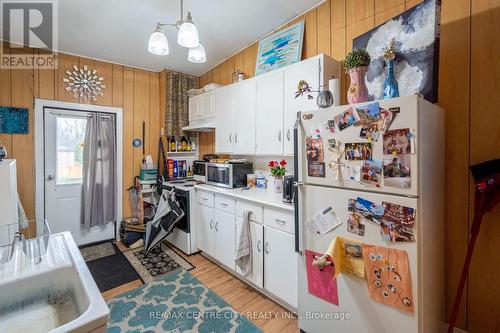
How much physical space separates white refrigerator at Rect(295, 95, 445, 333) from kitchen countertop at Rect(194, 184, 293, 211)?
38 cm

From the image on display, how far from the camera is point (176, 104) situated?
3760 mm

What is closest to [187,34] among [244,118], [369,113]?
[244,118]

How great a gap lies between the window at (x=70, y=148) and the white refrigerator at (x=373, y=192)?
323 cm

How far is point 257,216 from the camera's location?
219 centimetres

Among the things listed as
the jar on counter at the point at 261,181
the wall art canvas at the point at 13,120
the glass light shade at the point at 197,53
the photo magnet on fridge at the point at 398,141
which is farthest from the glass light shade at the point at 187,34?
the wall art canvas at the point at 13,120

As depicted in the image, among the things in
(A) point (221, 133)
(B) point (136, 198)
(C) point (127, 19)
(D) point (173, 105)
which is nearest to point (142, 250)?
(B) point (136, 198)

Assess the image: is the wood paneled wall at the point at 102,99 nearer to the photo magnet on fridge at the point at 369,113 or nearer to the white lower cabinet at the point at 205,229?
the white lower cabinet at the point at 205,229

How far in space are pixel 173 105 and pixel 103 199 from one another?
1756 mm

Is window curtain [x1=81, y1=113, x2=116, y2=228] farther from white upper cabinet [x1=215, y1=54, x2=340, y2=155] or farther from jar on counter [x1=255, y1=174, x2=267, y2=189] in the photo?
jar on counter [x1=255, y1=174, x2=267, y2=189]

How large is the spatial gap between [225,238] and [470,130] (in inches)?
89.2

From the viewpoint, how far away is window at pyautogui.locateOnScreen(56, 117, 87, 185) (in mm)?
3174

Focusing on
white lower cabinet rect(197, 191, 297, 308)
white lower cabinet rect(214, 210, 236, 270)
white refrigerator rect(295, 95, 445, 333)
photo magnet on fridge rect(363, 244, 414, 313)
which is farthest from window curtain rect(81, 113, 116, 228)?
photo magnet on fridge rect(363, 244, 414, 313)

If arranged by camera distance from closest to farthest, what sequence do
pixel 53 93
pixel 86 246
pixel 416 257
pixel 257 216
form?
pixel 416 257 < pixel 257 216 < pixel 53 93 < pixel 86 246

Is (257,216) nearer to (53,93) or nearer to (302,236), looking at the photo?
(302,236)
